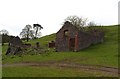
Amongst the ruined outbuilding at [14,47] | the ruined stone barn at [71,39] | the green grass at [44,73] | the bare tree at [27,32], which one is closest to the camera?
the green grass at [44,73]

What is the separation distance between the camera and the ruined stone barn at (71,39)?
54494 millimetres

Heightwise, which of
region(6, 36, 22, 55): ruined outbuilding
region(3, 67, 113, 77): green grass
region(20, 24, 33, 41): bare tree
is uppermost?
region(20, 24, 33, 41): bare tree

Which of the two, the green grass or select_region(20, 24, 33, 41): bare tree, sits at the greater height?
select_region(20, 24, 33, 41): bare tree

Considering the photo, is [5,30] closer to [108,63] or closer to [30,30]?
[30,30]

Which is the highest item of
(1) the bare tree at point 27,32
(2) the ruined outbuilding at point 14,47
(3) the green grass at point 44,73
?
(1) the bare tree at point 27,32

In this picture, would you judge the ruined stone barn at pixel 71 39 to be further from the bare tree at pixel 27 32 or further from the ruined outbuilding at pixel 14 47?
the bare tree at pixel 27 32

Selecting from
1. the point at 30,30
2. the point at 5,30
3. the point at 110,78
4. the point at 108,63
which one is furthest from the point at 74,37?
the point at 5,30

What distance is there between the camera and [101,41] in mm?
64438

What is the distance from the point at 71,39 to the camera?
183 feet

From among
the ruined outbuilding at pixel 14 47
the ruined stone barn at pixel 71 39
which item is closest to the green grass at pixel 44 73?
the ruined stone barn at pixel 71 39

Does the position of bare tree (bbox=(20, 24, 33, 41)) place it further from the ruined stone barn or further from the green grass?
the green grass

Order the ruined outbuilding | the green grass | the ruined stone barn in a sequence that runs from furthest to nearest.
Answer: the ruined outbuilding, the ruined stone barn, the green grass

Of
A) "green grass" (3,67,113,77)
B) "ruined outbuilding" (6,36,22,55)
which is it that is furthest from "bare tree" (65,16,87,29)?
"green grass" (3,67,113,77)

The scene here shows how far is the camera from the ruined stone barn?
2145 inches
